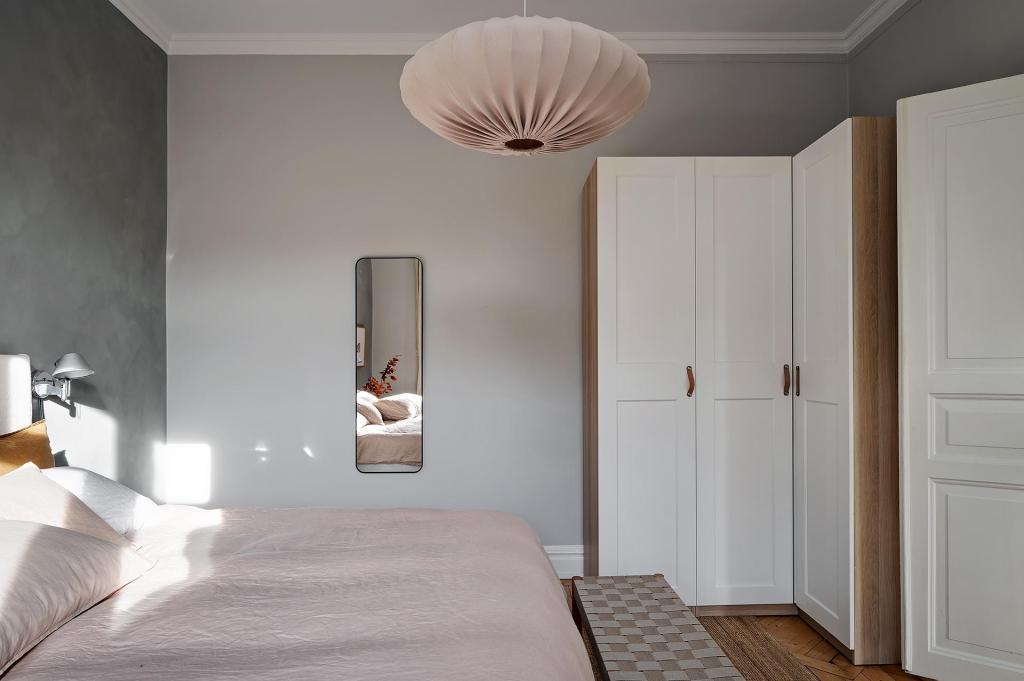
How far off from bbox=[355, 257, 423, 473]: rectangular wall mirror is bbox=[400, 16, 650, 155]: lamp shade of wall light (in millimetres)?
1826

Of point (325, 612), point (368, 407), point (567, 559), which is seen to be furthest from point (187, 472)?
point (325, 612)

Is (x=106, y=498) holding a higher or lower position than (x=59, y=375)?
lower

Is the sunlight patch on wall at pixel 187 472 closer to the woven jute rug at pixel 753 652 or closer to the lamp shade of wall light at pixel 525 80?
the woven jute rug at pixel 753 652

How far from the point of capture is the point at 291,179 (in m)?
3.50

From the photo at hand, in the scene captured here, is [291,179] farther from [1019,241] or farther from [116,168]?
[1019,241]

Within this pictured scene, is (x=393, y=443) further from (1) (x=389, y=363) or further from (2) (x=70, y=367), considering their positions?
(2) (x=70, y=367)

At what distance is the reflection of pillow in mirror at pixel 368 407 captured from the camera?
137 inches

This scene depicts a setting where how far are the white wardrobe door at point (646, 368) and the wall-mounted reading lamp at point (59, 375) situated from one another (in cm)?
214

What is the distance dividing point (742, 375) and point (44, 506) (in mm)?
2679

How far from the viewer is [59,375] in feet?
7.91

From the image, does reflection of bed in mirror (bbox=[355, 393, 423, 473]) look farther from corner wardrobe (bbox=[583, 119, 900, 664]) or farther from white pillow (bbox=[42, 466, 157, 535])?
white pillow (bbox=[42, 466, 157, 535])

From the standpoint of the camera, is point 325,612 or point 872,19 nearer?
point 325,612

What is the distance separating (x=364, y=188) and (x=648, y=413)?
192cm

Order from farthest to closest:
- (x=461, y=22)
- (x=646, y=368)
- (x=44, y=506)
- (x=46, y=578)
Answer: (x=461, y=22), (x=646, y=368), (x=44, y=506), (x=46, y=578)
